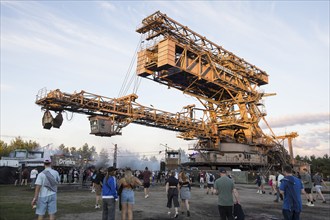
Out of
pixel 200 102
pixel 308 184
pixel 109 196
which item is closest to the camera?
pixel 109 196

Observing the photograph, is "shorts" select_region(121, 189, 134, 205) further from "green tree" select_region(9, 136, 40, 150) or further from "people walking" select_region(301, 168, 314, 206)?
"green tree" select_region(9, 136, 40, 150)

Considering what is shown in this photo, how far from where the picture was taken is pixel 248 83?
44906 mm

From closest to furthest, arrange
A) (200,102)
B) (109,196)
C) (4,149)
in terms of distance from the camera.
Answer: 1. (109,196)
2. (200,102)
3. (4,149)

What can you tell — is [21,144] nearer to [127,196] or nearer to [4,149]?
[4,149]

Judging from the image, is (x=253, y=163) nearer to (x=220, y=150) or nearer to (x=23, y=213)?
(x=220, y=150)

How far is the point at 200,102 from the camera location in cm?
4225

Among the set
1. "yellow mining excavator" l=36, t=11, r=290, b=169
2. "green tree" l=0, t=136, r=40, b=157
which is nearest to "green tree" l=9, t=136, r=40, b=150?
"green tree" l=0, t=136, r=40, b=157

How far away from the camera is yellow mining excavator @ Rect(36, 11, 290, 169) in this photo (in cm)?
2731

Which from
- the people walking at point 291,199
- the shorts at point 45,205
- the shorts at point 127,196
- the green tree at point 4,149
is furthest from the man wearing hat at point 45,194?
the green tree at point 4,149

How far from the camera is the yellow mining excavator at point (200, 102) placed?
89.6 feet

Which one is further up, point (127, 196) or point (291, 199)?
point (291, 199)

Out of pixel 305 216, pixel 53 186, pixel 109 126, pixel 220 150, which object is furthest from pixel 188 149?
pixel 53 186

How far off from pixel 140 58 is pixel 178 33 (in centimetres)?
579

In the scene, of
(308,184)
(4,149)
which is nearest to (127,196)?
(308,184)
